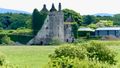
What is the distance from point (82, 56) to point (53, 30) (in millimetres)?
69122

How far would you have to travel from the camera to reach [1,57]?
3441cm

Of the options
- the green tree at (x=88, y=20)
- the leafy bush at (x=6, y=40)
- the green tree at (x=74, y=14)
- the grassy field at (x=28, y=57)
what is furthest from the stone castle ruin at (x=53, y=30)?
the green tree at (x=88, y=20)

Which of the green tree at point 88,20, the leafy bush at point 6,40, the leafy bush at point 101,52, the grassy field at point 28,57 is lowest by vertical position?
the green tree at point 88,20

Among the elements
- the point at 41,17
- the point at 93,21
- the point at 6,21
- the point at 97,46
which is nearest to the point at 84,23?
the point at 93,21

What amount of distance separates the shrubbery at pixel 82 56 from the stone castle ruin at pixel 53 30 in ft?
207

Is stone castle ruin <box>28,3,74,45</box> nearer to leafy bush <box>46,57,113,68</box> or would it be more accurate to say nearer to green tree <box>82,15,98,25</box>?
green tree <box>82,15,98,25</box>

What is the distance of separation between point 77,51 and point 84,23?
415 ft

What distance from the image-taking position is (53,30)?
102 m

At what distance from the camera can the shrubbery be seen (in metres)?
26.8

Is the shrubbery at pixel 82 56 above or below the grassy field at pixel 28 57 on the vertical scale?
above

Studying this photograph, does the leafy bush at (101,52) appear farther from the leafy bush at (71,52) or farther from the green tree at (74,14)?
the green tree at (74,14)

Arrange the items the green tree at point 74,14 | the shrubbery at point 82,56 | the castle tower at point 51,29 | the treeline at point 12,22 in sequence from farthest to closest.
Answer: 1. the treeline at point 12,22
2. the green tree at point 74,14
3. the castle tower at point 51,29
4. the shrubbery at point 82,56

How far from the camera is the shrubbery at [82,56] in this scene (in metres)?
26.8

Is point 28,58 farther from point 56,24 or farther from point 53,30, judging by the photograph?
point 53,30
